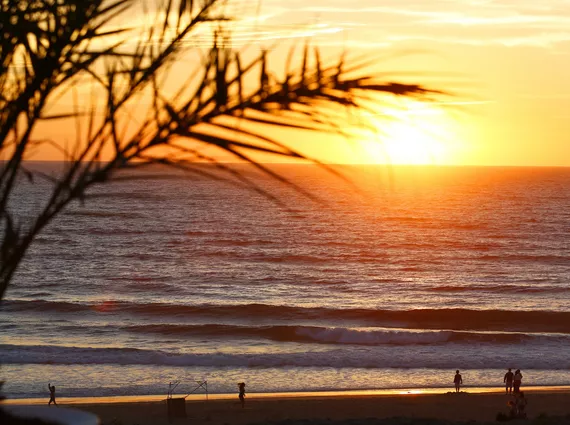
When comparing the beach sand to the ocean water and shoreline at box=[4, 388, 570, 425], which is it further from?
the ocean water

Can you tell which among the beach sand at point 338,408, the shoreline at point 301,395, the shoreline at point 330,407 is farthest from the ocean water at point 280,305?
the beach sand at point 338,408

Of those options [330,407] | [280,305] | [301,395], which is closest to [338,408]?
[330,407]

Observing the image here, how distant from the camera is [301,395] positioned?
2131 cm

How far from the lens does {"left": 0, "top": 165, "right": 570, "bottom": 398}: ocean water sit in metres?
23.5

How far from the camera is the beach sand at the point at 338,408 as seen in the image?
1850 cm

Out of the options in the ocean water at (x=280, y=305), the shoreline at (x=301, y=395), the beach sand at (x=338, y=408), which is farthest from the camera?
the ocean water at (x=280, y=305)

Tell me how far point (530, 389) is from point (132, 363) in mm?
12959

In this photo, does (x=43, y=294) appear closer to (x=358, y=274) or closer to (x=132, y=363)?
(x=132, y=363)

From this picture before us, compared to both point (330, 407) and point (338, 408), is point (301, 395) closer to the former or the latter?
point (330, 407)

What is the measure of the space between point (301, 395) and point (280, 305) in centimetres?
1553

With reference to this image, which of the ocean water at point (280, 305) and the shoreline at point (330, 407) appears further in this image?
the ocean water at point (280, 305)

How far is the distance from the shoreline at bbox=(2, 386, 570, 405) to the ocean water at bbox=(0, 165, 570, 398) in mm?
594

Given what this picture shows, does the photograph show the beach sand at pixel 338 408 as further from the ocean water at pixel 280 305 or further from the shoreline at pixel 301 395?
the ocean water at pixel 280 305

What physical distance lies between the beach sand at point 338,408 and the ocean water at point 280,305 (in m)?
1.90
